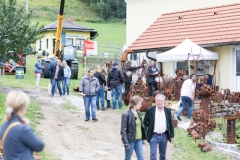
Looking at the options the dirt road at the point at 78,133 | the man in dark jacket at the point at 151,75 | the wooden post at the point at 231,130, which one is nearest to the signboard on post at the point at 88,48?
the man in dark jacket at the point at 151,75

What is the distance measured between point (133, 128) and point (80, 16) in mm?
67315

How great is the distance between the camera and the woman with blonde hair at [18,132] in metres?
5.37

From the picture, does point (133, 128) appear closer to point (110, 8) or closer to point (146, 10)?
point (146, 10)

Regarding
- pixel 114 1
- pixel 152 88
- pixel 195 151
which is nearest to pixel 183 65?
pixel 152 88

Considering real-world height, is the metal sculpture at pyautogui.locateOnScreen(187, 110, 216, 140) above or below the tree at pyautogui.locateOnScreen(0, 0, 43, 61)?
below

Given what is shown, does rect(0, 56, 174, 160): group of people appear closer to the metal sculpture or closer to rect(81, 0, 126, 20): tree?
the metal sculpture

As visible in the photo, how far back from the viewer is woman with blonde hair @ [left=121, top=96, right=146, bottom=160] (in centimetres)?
936

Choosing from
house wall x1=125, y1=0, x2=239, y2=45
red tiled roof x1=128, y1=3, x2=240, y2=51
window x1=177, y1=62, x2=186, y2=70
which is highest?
house wall x1=125, y1=0, x2=239, y2=45

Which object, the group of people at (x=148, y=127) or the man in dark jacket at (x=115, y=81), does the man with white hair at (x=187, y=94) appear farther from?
the group of people at (x=148, y=127)

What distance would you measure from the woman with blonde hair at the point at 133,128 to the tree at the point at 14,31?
11.9 meters

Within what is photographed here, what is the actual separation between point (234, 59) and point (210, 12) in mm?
3666

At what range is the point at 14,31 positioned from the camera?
68.0 ft

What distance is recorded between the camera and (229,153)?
12.8 m

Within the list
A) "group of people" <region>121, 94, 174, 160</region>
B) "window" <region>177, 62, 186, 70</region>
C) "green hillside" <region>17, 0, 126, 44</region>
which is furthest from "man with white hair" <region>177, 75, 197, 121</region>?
"green hillside" <region>17, 0, 126, 44</region>
